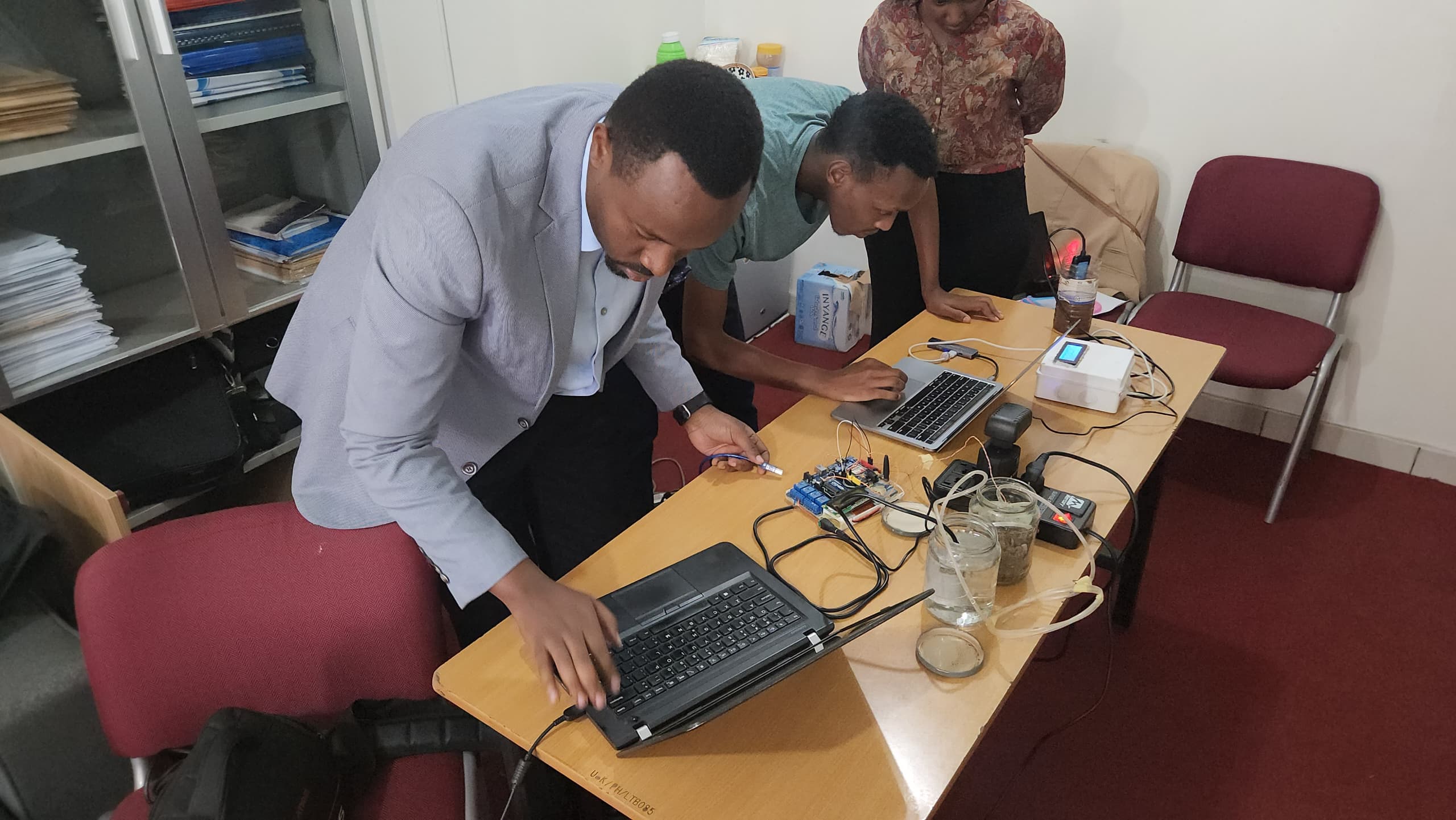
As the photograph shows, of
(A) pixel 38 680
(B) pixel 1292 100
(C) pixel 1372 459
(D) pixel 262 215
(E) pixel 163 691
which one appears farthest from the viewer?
(C) pixel 1372 459

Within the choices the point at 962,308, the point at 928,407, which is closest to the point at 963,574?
the point at 928,407

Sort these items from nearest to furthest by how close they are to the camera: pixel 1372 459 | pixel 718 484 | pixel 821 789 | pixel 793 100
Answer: pixel 821 789 → pixel 718 484 → pixel 793 100 → pixel 1372 459

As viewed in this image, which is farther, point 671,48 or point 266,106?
point 671,48

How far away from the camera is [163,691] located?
3.58 feet

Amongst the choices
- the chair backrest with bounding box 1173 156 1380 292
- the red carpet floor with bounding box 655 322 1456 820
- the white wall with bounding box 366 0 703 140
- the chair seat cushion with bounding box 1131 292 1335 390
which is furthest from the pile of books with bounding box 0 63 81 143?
the chair backrest with bounding box 1173 156 1380 292

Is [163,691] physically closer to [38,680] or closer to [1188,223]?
[38,680]

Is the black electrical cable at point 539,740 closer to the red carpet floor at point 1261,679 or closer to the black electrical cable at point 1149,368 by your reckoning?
the red carpet floor at point 1261,679

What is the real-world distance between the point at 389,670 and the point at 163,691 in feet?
0.83

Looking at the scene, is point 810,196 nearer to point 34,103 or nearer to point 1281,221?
point 34,103

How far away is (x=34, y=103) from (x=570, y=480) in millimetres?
→ 1219

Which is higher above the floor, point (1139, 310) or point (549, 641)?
point (549, 641)

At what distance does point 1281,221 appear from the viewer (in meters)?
2.47

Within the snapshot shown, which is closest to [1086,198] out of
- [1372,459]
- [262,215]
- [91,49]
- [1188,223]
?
[1188,223]

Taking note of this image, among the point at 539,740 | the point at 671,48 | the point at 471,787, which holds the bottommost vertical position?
the point at 471,787
